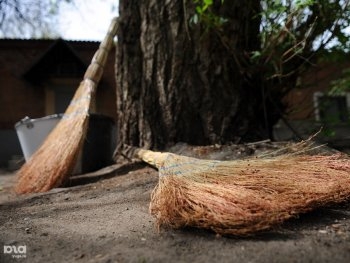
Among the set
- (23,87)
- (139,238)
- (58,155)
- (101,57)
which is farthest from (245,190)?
(23,87)

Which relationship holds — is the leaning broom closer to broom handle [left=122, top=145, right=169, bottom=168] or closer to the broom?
broom handle [left=122, top=145, right=169, bottom=168]

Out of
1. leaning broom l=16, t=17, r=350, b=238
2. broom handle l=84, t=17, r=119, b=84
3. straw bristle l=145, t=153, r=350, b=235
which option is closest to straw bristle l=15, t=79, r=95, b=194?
broom handle l=84, t=17, r=119, b=84

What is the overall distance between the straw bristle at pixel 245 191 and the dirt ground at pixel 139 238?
55mm

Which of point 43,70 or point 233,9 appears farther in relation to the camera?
point 43,70

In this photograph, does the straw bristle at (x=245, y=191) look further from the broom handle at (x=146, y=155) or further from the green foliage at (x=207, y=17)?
the green foliage at (x=207, y=17)

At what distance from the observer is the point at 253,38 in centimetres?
343

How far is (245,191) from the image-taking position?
65.7 inches

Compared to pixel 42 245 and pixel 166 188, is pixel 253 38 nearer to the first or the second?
pixel 166 188

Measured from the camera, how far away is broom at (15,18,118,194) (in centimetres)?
311

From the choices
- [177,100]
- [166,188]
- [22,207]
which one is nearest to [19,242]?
[166,188]

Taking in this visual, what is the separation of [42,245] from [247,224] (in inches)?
31.1

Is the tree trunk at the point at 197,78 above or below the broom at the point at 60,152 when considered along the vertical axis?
above

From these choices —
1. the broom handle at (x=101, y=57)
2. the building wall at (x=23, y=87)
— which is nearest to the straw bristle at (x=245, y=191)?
the broom handle at (x=101, y=57)

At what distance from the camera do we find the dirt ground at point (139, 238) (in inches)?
52.7
